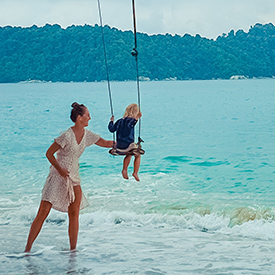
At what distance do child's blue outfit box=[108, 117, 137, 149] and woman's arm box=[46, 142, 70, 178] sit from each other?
2.99ft

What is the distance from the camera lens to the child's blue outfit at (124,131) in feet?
20.6

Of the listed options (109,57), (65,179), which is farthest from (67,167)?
(109,57)

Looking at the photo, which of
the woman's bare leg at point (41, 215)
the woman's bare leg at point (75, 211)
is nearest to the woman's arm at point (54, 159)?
the woman's bare leg at point (75, 211)

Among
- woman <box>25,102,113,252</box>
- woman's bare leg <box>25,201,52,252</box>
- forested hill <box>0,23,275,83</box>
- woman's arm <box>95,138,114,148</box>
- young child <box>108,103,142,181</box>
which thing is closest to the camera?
woman <box>25,102,113,252</box>

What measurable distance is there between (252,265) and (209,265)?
1.61 ft

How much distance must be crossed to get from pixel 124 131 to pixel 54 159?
3.90 feet

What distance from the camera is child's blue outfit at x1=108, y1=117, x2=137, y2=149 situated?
6.27 meters

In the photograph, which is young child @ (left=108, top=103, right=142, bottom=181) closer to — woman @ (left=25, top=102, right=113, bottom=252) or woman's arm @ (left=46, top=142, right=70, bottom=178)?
woman @ (left=25, top=102, right=113, bottom=252)

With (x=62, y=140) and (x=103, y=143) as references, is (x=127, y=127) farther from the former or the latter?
(x=62, y=140)

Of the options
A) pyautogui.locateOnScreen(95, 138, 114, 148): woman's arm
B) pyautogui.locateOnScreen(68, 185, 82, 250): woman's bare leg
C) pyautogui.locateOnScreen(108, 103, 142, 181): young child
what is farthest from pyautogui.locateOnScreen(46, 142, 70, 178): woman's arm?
pyautogui.locateOnScreen(108, 103, 142, 181): young child

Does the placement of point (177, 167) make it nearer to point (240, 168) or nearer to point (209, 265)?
point (240, 168)

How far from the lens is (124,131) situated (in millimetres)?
6383

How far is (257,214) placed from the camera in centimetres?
1023

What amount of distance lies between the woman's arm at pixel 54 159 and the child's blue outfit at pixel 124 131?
912 mm
